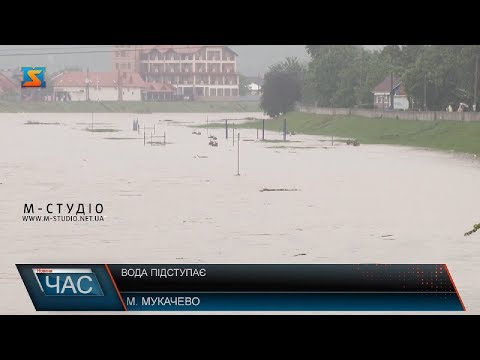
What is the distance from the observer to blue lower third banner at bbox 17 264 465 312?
1875 cm

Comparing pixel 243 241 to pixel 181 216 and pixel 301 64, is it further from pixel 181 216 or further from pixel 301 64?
pixel 301 64

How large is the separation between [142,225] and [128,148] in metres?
52.7

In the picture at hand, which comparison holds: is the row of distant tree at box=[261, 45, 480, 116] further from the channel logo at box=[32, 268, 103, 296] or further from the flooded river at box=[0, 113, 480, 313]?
the channel logo at box=[32, 268, 103, 296]

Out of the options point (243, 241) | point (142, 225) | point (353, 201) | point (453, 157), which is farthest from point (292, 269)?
point (453, 157)

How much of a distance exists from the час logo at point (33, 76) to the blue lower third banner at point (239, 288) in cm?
666

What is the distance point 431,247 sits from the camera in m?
31.7

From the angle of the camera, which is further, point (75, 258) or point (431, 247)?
point (431, 247)

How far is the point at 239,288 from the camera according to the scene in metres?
19.1

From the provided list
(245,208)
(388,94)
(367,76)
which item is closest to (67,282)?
(245,208)

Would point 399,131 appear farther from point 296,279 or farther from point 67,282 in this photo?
point 67,282

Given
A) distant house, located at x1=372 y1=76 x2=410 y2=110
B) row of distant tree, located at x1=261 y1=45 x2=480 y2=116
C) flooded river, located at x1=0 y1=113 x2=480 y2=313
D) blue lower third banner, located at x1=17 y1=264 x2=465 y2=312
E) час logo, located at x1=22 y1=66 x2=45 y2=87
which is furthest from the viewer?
distant house, located at x1=372 y1=76 x2=410 y2=110

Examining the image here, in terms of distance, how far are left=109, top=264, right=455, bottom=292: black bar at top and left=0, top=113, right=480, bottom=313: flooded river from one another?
3.80 meters

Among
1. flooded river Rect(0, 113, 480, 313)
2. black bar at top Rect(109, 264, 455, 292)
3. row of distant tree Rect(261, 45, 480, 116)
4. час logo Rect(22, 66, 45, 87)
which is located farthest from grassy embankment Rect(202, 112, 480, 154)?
black bar at top Rect(109, 264, 455, 292)

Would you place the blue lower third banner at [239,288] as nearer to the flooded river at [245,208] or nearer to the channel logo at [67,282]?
the channel logo at [67,282]
